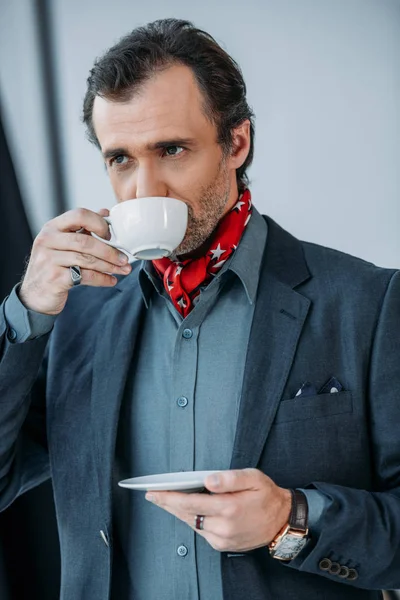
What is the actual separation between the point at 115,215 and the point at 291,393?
48 cm

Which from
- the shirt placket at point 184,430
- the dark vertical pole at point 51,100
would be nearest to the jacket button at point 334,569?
the shirt placket at point 184,430

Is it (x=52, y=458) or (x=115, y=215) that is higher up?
(x=115, y=215)

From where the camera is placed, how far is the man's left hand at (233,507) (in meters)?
0.99

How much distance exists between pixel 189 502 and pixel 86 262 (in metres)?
0.51

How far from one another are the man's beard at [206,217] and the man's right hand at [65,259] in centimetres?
19

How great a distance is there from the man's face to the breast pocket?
1.31 ft

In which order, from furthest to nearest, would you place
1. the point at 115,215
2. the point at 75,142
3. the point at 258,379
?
the point at 75,142
the point at 258,379
the point at 115,215

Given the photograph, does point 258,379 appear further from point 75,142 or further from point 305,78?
point 75,142

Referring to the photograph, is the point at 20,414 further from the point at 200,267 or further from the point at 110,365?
the point at 200,267

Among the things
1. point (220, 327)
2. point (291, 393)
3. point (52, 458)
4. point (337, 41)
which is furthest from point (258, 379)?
point (337, 41)

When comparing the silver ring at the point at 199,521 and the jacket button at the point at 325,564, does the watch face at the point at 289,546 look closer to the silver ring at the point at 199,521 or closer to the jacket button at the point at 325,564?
the jacket button at the point at 325,564

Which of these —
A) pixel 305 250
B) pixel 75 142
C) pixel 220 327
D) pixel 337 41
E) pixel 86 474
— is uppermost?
pixel 337 41

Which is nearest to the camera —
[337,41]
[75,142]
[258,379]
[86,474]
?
[258,379]

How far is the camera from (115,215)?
1.20m
